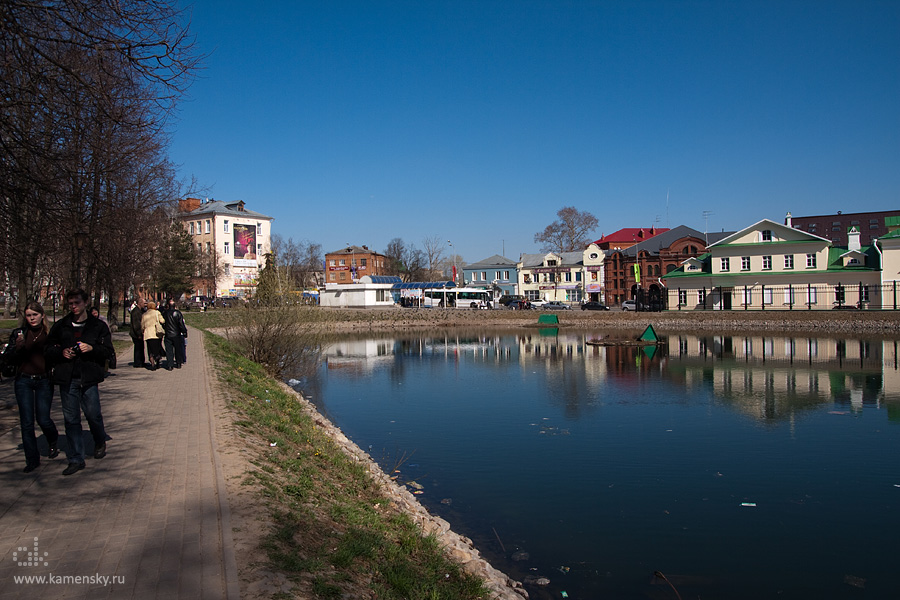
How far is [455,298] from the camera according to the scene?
78750mm

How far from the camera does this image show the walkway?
192 inches

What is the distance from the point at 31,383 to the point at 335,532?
170 inches

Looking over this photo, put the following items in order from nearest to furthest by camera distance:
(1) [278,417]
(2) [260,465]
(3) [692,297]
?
1. (2) [260,465]
2. (1) [278,417]
3. (3) [692,297]

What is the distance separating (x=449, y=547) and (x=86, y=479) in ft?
14.7

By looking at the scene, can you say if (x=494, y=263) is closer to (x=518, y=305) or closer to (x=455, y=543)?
(x=518, y=305)

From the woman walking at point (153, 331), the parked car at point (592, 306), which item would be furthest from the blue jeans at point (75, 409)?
the parked car at point (592, 306)

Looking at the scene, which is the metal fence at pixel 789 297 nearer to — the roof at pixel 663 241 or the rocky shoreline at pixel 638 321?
the rocky shoreline at pixel 638 321

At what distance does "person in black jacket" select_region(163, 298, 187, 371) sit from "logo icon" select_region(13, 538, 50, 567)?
13.2m

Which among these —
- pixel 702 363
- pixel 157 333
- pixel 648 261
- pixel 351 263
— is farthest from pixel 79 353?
pixel 351 263

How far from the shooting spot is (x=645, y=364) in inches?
1217

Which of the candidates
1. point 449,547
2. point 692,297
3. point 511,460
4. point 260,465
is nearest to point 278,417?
point 260,465

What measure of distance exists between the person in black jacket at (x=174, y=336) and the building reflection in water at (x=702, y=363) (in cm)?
1044

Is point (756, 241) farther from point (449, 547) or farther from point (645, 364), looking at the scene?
→ point (449, 547)

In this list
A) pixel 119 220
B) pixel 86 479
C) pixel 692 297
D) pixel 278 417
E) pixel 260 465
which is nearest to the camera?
pixel 86 479
